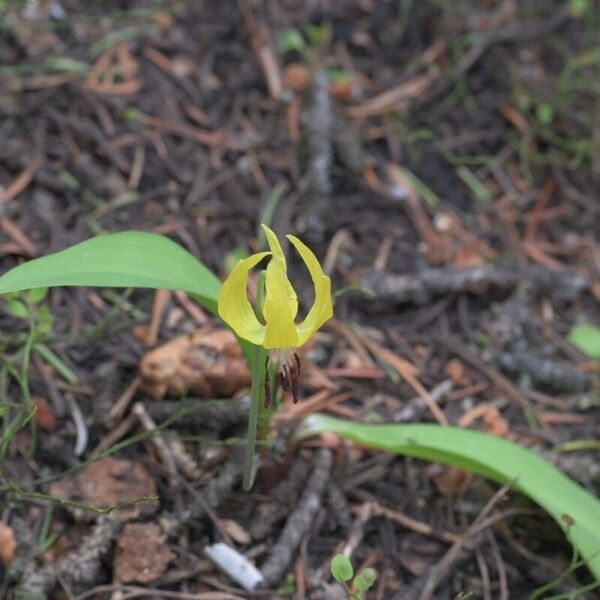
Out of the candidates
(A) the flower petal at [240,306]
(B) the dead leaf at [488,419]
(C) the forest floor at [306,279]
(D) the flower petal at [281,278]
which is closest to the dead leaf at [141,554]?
(C) the forest floor at [306,279]

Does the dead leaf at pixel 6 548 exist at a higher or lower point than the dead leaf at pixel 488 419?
higher

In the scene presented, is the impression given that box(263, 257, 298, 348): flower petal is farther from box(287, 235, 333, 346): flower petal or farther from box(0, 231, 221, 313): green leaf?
box(0, 231, 221, 313): green leaf

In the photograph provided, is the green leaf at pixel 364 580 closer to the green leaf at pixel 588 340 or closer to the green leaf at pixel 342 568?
the green leaf at pixel 342 568

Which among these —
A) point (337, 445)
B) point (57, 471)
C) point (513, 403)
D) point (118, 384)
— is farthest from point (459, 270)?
point (57, 471)

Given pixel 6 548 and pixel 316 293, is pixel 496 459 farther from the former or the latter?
pixel 6 548

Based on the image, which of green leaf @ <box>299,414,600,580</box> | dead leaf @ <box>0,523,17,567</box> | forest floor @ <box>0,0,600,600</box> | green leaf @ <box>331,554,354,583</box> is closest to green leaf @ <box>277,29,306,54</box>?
forest floor @ <box>0,0,600,600</box>

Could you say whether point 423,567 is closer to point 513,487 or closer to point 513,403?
point 513,487

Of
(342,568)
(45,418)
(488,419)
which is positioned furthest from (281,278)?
(488,419)
